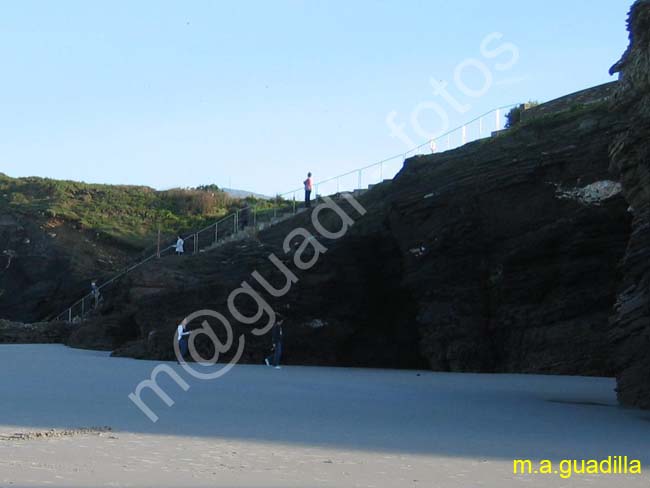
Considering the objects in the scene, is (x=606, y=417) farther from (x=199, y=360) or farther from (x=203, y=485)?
(x=199, y=360)

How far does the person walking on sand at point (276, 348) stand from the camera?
22.6 m

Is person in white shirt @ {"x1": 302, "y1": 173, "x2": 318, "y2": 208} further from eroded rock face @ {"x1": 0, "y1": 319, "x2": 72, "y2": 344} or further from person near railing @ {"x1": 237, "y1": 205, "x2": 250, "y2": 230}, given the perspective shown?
eroded rock face @ {"x1": 0, "y1": 319, "x2": 72, "y2": 344}

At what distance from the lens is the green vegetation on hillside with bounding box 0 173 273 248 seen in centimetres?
5662

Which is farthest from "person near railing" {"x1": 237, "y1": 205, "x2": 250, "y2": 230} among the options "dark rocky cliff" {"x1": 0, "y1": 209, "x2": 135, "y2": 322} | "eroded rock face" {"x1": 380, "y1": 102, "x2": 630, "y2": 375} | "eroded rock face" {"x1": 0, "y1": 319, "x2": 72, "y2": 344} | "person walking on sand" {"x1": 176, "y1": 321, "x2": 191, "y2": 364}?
"eroded rock face" {"x1": 380, "y1": 102, "x2": 630, "y2": 375}

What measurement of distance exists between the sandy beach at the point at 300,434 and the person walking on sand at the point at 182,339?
263 inches

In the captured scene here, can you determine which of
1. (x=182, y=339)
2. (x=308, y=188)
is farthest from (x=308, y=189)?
(x=182, y=339)

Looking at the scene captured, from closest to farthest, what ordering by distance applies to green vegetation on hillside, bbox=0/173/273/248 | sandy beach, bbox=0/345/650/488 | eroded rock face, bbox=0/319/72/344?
sandy beach, bbox=0/345/650/488 → eroded rock face, bbox=0/319/72/344 → green vegetation on hillside, bbox=0/173/273/248

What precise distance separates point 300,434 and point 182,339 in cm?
1500

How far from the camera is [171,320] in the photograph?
84.8 ft

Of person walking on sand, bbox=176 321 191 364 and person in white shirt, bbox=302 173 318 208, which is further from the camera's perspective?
person in white shirt, bbox=302 173 318 208

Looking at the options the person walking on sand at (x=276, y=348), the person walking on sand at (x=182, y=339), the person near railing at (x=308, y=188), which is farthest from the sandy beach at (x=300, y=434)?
the person near railing at (x=308, y=188)

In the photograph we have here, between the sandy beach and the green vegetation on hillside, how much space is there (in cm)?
3991

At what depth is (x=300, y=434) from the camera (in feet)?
29.9

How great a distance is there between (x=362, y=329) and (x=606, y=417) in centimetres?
1418
